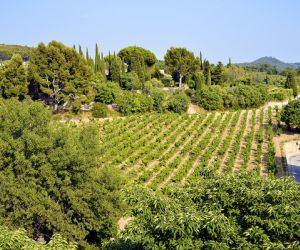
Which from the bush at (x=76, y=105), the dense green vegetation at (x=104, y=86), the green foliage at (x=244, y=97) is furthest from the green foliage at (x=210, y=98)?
the bush at (x=76, y=105)

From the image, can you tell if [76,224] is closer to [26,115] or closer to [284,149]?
[26,115]

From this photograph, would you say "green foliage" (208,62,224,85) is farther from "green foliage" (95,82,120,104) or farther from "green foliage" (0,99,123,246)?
"green foliage" (0,99,123,246)

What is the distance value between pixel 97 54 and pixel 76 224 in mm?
39530

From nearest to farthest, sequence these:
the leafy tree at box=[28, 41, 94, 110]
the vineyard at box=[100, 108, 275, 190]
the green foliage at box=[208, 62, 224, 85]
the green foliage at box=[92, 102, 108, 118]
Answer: the vineyard at box=[100, 108, 275, 190] < the leafy tree at box=[28, 41, 94, 110] < the green foliage at box=[92, 102, 108, 118] < the green foliage at box=[208, 62, 224, 85]

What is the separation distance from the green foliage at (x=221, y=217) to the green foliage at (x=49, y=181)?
5.87 meters

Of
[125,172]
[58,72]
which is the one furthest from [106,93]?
[125,172]

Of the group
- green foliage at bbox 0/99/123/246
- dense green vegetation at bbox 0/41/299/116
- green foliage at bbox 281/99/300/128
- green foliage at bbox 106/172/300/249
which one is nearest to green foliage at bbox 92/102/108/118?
dense green vegetation at bbox 0/41/299/116

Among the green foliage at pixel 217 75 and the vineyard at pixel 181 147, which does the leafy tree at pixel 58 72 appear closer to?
the vineyard at pixel 181 147

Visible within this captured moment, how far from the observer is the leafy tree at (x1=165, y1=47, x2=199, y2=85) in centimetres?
5906

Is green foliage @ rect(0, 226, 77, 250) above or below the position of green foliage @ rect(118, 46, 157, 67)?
below

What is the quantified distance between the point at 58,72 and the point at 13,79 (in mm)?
4796

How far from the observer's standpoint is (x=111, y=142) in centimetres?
2852

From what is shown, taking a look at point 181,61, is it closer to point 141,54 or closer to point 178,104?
point 141,54

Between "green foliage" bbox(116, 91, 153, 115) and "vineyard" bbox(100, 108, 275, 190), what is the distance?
314cm
